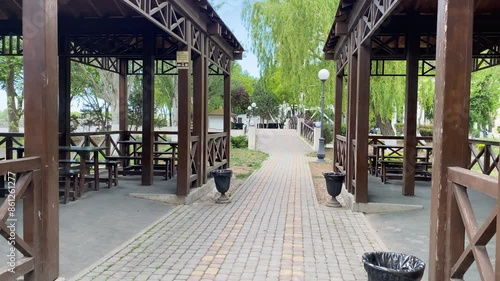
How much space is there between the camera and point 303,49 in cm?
1898

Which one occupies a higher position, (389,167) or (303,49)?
(303,49)

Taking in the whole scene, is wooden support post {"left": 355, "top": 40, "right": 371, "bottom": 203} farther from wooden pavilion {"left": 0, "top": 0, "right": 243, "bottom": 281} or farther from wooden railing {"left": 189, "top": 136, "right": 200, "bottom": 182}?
wooden railing {"left": 189, "top": 136, "right": 200, "bottom": 182}

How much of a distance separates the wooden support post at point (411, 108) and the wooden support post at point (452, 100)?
4.84 metres

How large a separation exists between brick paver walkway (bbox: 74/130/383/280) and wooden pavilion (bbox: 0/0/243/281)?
Result: 0.86 m

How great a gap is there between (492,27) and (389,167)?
3.97 meters

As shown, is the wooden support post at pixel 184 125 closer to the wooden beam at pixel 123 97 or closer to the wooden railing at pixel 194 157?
the wooden railing at pixel 194 157

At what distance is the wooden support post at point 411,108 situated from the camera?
7.79 meters

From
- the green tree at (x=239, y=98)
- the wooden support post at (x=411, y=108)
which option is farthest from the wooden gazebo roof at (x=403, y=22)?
the green tree at (x=239, y=98)

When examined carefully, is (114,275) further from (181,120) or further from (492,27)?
(492,27)

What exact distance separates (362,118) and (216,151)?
15.0ft

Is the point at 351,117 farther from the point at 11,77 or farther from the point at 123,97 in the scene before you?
the point at 11,77

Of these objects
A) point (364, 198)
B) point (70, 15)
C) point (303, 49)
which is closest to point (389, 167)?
point (364, 198)

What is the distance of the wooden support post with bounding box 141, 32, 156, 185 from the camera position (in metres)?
8.76

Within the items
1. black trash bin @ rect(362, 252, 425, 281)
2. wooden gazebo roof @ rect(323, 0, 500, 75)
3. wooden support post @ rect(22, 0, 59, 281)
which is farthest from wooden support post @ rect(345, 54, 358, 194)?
wooden support post @ rect(22, 0, 59, 281)
